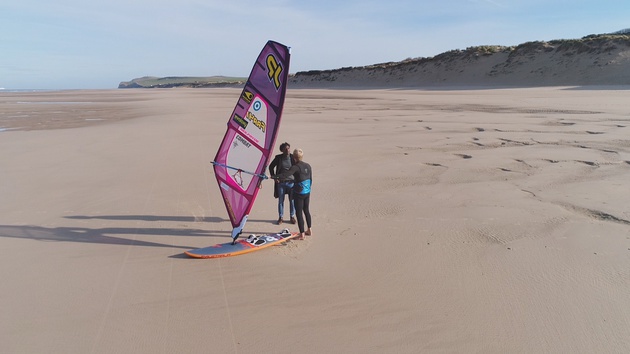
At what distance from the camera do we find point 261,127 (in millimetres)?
5129

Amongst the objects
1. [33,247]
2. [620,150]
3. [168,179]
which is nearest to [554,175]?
[620,150]

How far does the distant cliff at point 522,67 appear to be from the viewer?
29.7 m

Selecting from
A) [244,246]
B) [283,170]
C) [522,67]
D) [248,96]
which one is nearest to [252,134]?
[248,96]

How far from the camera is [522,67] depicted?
35.2 meters

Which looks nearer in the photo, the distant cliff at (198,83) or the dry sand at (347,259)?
the dry sand at (347,259)

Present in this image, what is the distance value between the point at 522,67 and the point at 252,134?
3573 cm

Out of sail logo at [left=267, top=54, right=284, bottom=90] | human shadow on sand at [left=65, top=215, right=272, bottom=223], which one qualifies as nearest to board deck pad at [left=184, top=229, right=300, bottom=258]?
human shadow on sand at [left=65, top=215, right=272, bottom=223]

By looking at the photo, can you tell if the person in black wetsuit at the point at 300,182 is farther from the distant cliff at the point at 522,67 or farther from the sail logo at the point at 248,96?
the distant cliff at the point at 522,67

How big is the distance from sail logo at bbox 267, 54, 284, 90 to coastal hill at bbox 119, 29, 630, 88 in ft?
92.9

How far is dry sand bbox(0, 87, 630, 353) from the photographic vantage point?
346cm

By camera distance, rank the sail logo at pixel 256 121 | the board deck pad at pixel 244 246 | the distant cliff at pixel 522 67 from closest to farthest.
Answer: the board deck pad at pixel 244 246 → the sail logo at pixel 256 121 → the distant cliff at pixel 522 67

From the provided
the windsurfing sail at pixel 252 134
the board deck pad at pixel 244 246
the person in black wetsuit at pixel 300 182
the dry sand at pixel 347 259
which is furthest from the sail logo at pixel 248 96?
the dry sand at pixel 347 259

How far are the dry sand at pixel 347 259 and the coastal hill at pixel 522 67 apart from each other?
77.7 feet

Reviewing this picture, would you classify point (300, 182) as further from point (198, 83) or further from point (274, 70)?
point (198, 83)
